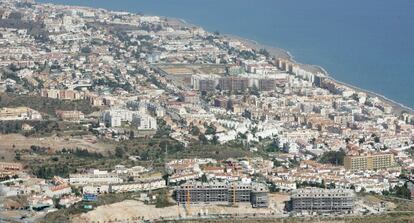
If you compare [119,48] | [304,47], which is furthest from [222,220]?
[304,47]

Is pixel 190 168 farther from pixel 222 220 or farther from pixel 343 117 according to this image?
pixel 343 117

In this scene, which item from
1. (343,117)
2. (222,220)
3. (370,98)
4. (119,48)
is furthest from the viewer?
(119,48)

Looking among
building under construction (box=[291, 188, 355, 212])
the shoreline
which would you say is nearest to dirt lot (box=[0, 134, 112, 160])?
building under construction (box=[291, 188, 355, 212])

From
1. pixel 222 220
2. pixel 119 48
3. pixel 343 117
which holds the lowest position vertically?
pixel 222 220

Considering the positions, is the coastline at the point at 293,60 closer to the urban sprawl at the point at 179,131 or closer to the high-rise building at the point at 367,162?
the urban sprawl at the point at 179,131

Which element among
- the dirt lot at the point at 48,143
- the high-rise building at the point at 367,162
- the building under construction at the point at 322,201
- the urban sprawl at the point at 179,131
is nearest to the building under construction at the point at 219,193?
the urban sprawl at the point at 179,131

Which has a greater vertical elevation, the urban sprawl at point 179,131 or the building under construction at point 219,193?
the urban sprawl at point 179,131

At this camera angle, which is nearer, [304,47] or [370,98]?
[370,98]
